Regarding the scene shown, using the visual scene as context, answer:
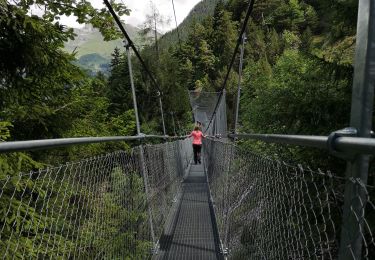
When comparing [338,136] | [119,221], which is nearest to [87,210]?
[119,221]

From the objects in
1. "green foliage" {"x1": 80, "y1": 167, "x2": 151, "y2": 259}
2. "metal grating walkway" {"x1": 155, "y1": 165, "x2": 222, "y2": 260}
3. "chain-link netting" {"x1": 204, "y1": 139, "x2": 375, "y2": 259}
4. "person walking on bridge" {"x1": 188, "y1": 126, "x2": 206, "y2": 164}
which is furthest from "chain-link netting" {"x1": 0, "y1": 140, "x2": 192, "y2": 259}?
"person walking on bridge" {"x1": 188, "y1": 126, "x2": 206, "y2": 164}

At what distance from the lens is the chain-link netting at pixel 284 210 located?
0.96 meters

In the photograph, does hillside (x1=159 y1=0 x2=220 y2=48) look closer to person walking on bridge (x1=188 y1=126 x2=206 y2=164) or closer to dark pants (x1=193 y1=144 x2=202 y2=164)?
dark pants (x1=193 y1=144 x2=202 y2=164)

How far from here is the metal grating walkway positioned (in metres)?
3.51

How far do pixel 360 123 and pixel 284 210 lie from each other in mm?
599

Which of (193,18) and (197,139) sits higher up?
(193,18)

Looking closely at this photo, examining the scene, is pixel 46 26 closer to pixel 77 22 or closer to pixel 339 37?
pixel 77 22

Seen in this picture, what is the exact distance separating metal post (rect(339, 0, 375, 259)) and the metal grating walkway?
2.72m

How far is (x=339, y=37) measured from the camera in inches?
190

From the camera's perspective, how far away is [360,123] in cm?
76

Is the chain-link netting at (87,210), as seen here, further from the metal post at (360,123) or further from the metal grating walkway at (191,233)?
the metal post at (360,123)

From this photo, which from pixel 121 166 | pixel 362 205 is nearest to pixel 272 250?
pixel 362 205

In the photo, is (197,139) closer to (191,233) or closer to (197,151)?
(197,151)

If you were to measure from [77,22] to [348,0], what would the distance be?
3.11 m
